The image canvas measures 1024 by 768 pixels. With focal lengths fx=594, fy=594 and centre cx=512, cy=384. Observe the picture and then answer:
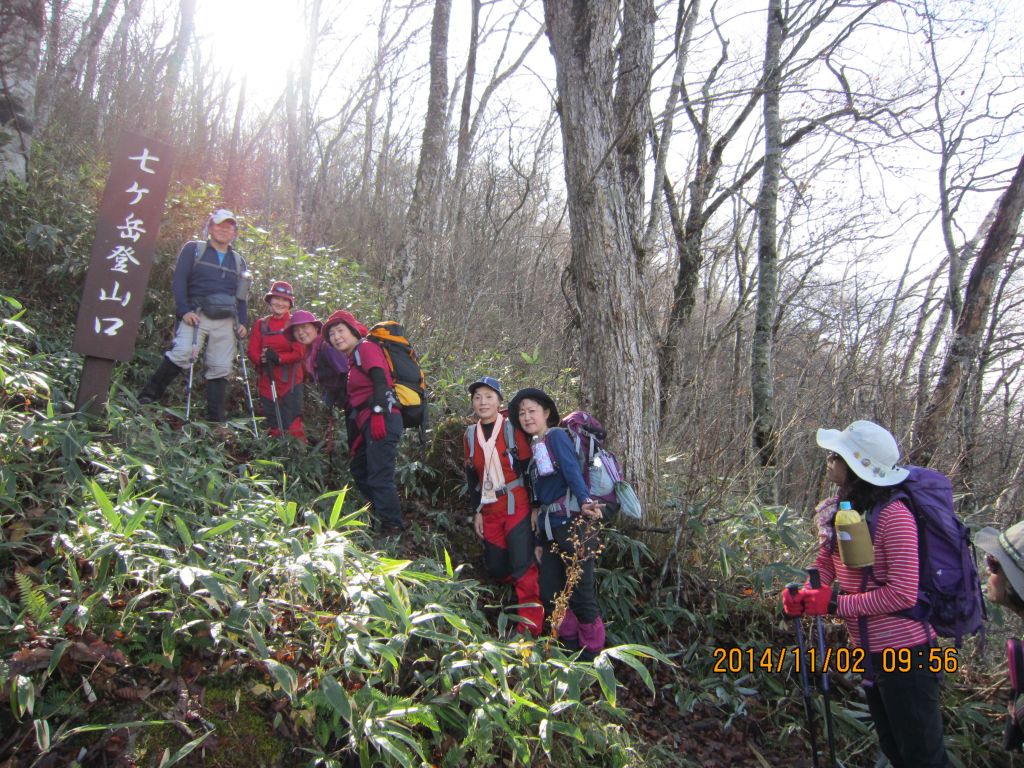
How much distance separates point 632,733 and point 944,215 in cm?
1468

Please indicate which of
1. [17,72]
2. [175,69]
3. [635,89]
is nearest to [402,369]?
[635,89]

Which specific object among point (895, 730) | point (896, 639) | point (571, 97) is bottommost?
point (895, 730)

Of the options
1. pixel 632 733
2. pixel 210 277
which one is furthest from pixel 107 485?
pixel 632 733

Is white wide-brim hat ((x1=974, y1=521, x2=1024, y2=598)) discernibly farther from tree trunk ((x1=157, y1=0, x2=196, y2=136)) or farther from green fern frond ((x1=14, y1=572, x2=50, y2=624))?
tree trunk ((x1=157, y1=0, x2=196, y2=136))

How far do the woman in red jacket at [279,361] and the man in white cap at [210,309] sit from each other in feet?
0.71

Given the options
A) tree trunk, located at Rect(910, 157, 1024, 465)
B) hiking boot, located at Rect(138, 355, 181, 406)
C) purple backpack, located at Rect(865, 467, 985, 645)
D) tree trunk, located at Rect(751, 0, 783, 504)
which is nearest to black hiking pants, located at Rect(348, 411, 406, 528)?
hiking boot, located at Rect(138, 355, 181, 406)

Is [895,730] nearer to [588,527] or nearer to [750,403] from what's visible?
[588,527]

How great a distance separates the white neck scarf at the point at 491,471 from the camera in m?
4.16

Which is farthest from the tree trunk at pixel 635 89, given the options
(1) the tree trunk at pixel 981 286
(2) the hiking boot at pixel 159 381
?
A: (2) the hiking boot at pixel 159 381

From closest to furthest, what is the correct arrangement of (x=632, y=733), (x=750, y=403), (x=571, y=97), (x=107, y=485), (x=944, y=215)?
(x=107, y=485), (x=632, y=733), (x=571, y=97), (x=750, y=403), (x=944, y=215)

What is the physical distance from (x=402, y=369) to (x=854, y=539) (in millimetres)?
3255

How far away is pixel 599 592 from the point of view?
4500mm

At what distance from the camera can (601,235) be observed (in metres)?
4.86

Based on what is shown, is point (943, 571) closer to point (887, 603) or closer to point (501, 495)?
point (887, 603)
